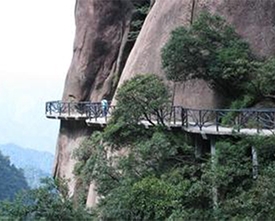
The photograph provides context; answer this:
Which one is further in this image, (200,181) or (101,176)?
(101,176)

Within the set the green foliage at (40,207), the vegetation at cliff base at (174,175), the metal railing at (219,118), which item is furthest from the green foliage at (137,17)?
the green foliage at (40,207)

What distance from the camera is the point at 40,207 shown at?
504 inches

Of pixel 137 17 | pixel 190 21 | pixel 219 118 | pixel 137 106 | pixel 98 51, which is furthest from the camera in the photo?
pixel 137 17

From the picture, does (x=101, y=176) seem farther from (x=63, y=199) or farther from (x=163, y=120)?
(x=163, y=120)

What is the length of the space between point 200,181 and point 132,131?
2.94 m

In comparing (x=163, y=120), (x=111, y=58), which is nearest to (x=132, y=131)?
(x=163, y=120)

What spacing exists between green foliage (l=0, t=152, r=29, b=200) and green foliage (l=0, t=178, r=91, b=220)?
217 feet

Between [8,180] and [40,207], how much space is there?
234 ft

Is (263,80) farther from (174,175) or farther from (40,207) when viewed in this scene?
(40,207)

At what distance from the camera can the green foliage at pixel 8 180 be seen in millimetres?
78312

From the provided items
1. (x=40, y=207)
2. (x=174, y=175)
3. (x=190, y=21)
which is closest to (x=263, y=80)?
(x=174, y=175)

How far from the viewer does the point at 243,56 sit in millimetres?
15109

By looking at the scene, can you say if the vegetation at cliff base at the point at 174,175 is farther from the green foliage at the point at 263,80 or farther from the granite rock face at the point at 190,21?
the granite rock face at the point at 190,21

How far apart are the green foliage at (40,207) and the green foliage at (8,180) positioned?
66248 mm
